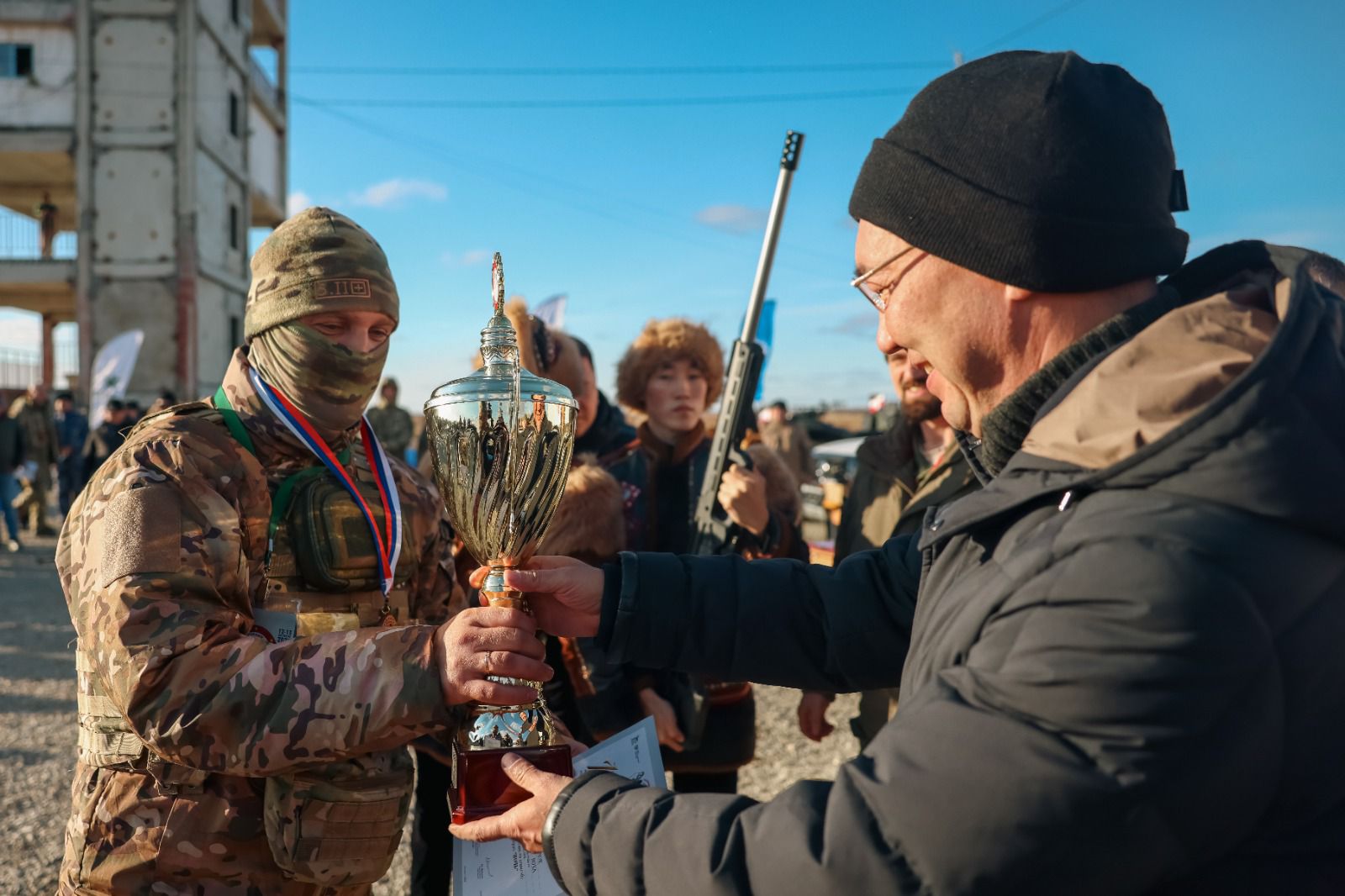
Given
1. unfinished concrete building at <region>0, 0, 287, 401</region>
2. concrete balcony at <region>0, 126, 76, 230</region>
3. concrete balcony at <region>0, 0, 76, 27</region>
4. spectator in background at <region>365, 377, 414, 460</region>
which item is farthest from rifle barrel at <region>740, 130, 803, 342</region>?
concrete balcony at <region>0, 0, 76, 27</region>

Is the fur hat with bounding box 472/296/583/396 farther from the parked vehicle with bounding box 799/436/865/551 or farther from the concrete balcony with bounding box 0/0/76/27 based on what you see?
the concrete balcony with bounding box 0/0/76/27

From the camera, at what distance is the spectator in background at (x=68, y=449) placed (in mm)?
13414

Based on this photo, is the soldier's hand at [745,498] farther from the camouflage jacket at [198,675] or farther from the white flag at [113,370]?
the white flag at [113,370]

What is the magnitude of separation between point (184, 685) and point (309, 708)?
20cm

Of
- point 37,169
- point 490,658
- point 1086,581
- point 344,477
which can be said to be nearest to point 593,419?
point 344,477

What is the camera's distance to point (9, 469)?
12312 mm

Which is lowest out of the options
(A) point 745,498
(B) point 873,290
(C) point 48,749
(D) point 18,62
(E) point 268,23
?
(C) point 48,749

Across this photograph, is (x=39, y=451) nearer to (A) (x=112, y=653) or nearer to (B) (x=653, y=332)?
(B) (x=653, y=332)

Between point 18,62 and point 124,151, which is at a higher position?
point 18,62

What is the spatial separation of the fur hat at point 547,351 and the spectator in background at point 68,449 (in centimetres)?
1162

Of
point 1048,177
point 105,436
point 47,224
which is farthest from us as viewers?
point 47,224

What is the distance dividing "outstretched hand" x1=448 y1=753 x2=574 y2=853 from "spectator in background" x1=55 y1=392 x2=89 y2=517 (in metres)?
13.5

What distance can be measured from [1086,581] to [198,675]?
1350 millimetres

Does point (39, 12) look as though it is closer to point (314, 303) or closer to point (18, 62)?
point (18, 62)
